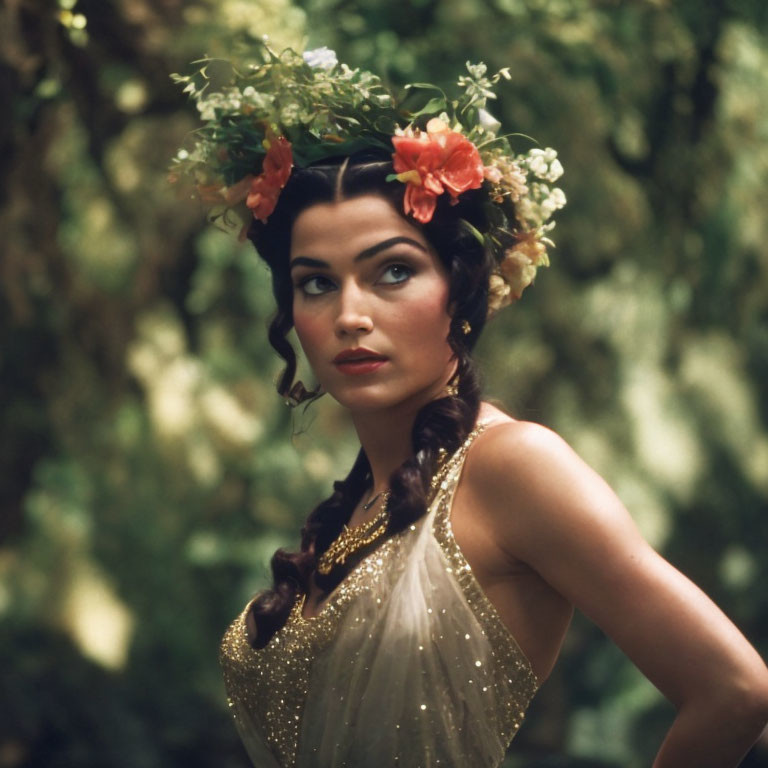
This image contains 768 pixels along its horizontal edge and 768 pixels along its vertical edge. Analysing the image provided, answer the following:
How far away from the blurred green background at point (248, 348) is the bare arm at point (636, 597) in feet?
7.10

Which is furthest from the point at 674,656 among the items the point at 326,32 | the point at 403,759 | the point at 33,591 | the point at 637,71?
the point at 33,591

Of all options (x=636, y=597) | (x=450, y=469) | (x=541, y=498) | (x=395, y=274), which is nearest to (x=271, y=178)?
(x=395, y=274)

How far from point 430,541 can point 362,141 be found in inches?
25.7

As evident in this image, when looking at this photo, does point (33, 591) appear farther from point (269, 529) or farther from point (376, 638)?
point (376, 638)

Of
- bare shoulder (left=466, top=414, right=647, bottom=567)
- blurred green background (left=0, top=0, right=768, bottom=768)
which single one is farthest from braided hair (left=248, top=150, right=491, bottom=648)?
blurred green background (left=0, top=0, right=768, bottom=768)

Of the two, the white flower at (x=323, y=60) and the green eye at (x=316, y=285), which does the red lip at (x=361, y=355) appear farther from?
the white flower at (x=323, y=60)

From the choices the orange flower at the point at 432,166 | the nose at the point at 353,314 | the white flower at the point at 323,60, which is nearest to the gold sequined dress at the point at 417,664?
the nose at the point at 353,314

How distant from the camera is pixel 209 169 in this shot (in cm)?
238

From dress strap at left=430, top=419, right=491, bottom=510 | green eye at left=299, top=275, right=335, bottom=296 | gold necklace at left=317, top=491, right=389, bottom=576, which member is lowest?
gold necklace at left=317, top=491, right=389, bottom=576

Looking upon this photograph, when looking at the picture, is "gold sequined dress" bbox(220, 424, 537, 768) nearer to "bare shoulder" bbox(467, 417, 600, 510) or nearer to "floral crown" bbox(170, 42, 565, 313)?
"bare shoulder" bbox(467, 417, 600, 510)

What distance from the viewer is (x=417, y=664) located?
2008mm

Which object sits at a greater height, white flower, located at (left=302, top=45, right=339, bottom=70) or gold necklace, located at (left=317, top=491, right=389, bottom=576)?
white flower, located at (left=302, top=45, right=339, bottom=70)

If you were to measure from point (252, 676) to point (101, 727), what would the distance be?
4.10 metres

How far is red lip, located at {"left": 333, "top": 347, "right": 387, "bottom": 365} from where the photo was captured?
2.13 meters
